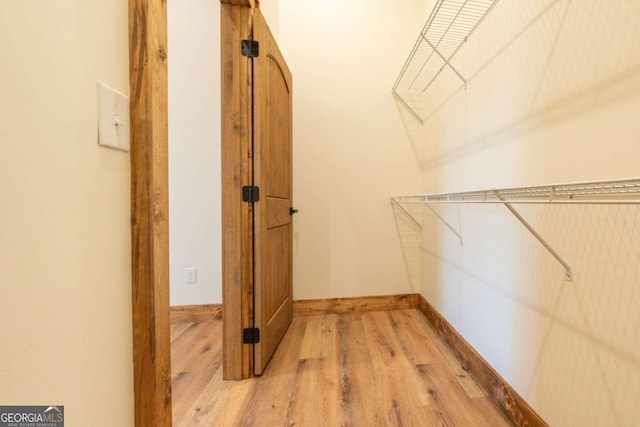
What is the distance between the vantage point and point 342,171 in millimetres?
2357

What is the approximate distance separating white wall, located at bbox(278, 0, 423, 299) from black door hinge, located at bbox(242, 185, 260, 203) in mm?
841

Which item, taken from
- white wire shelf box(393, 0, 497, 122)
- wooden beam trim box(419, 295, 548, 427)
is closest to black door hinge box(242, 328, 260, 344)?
wooden beam trim box(419, 295, 548, 427)

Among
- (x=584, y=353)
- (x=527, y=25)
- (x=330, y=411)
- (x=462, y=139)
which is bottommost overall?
(x=330, y=411)

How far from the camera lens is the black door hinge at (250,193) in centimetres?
149

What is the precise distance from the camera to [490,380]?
134cm

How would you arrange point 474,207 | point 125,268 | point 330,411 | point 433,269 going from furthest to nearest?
point 433,269 < point 474,207 < point 330,411 < point 125,268

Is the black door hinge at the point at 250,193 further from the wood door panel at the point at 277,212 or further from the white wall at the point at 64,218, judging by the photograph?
the white wall at the point at 64,218

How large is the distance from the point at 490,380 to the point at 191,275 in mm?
2157

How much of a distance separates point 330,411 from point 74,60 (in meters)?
1.52

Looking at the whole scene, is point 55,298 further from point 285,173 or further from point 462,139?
point 462,139

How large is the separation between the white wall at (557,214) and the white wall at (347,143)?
0.83 metres

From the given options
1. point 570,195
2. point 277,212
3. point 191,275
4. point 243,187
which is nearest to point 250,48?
point 243,187

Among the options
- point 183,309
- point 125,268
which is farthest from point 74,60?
point 183,309

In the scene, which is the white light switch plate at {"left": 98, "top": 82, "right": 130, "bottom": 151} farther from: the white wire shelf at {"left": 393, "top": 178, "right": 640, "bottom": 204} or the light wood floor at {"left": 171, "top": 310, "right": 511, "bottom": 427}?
the light wood floor at {"left": 171, "top": 310, "right": 511, "bottom": 427}
